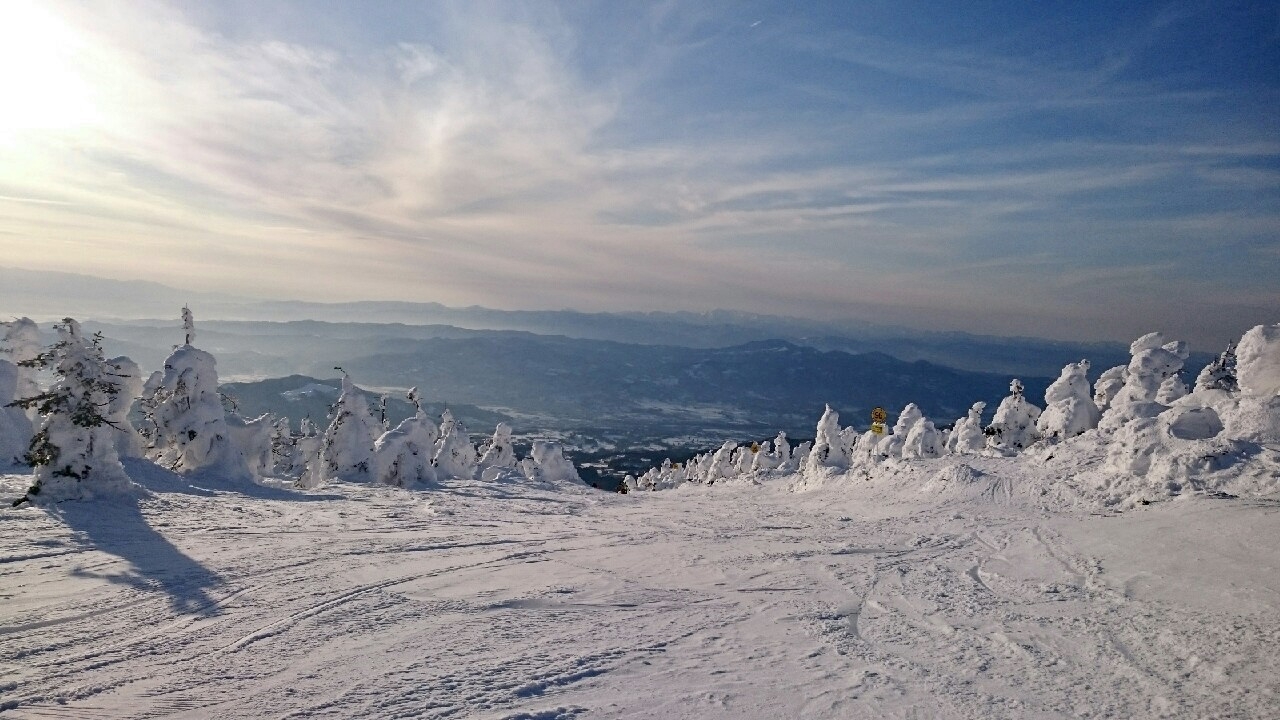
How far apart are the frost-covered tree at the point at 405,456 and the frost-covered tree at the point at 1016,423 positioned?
35986mm

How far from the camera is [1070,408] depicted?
35875 millimetres

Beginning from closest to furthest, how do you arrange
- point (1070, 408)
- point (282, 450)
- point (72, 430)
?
point (72, 430)
point (1070, 408)
point (282, 450)

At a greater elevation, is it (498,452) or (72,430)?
(72,430)

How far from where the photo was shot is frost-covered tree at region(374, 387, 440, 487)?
1235 inches

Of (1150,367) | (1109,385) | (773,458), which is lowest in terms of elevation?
(773,458)

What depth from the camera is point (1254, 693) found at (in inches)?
283

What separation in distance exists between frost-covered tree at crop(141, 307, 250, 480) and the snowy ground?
731 cm

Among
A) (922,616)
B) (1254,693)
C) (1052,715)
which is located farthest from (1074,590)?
(1052,715)

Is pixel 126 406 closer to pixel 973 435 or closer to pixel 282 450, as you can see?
pixel 282 450

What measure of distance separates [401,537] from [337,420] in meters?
18.4

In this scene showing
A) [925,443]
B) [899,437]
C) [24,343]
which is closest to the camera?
[24,343]

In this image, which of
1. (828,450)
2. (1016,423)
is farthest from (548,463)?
(1016,423)

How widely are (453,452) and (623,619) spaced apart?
144ft

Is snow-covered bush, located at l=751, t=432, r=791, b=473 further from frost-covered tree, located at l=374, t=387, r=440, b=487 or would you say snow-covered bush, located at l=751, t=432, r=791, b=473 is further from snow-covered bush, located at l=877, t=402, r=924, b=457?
frost-covered tree, located at l=374, t=387, r=440, b=487
